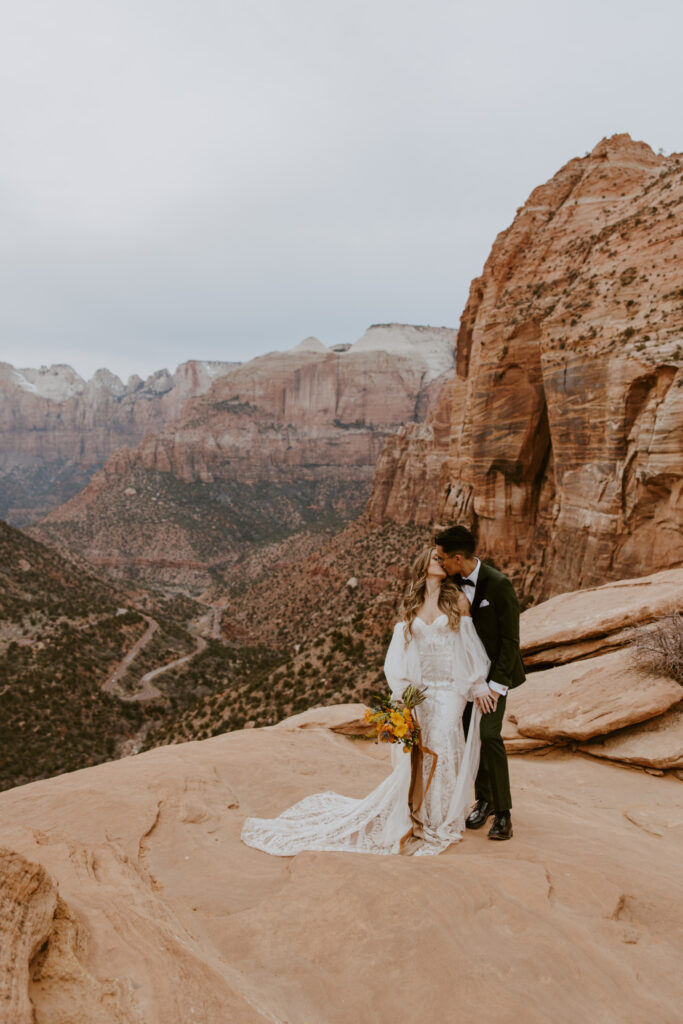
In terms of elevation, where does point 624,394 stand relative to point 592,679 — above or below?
above

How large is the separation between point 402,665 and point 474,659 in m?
0.71

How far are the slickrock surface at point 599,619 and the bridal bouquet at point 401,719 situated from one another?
638 centimetres

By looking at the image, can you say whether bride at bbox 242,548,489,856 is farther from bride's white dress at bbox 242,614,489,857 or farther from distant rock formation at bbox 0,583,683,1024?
distant rock formation at bbox 0,583,683,1024

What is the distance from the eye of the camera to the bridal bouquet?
5.16 metres

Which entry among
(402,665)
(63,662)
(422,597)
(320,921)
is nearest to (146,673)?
(63,662)

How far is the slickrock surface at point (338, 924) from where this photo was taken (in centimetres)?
272

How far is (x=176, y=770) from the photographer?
23.6 ft

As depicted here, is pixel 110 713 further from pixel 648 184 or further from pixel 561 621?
pixel 648 184

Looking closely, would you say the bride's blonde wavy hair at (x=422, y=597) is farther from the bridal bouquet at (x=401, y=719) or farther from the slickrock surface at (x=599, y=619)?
the slickrock surface at (x=599, y=619)

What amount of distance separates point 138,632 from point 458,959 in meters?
44.3

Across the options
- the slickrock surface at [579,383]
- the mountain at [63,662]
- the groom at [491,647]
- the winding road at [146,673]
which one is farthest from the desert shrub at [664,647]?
the winding road at [146,673]

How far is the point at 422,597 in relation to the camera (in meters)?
5.36

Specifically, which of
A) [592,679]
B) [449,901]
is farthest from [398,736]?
[592,679]

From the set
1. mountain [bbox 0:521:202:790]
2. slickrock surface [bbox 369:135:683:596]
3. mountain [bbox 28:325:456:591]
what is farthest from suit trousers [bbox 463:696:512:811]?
mountain [bbox 28:325:456:591]
